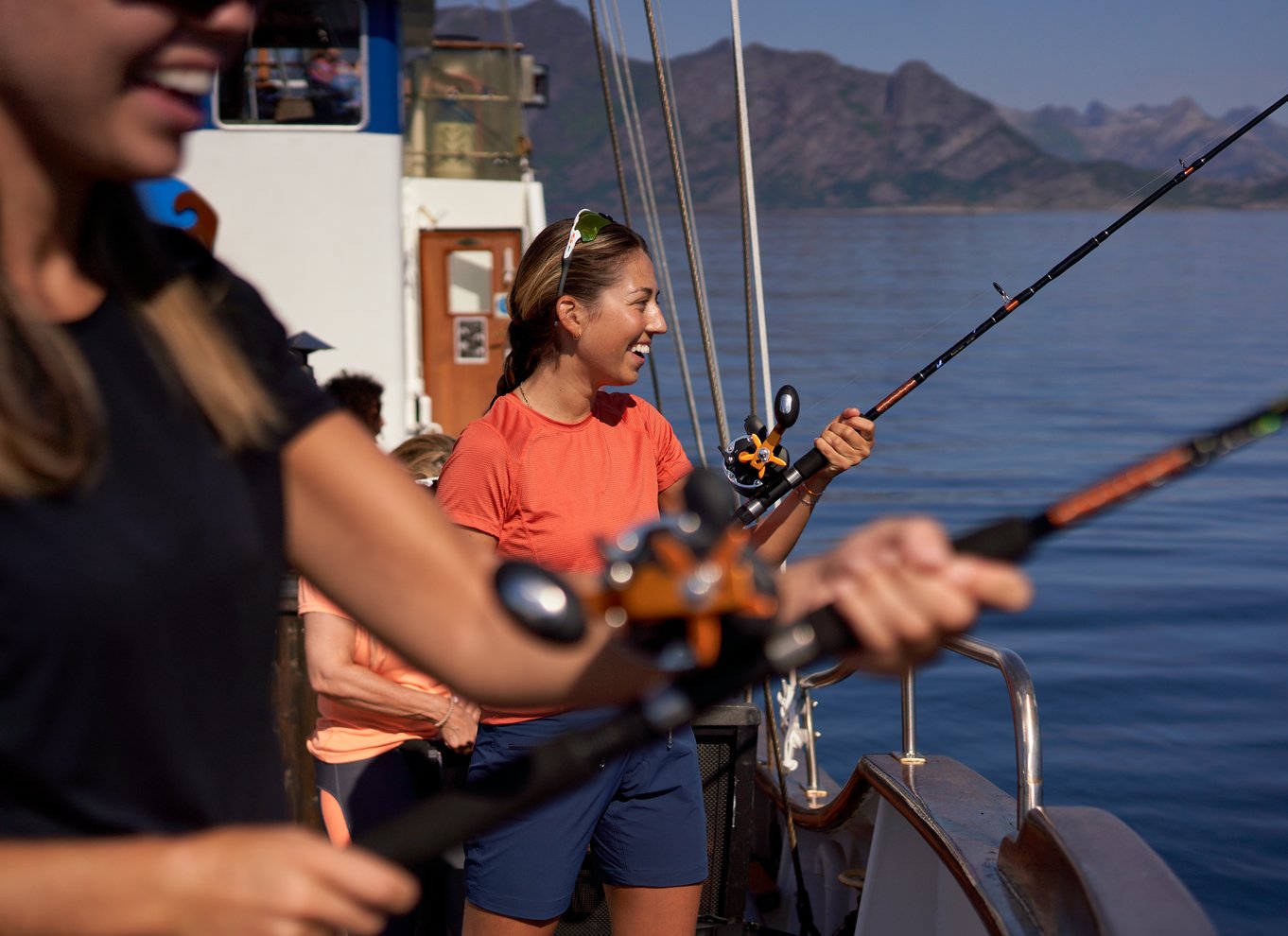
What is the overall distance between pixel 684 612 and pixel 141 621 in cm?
41

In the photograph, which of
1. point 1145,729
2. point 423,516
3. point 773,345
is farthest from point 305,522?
point 773,345

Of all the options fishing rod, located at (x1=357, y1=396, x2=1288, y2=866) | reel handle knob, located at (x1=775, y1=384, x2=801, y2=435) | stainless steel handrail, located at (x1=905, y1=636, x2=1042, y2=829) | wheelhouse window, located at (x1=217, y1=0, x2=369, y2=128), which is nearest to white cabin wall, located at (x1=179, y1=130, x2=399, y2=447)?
wheelhouse window, located at (x1=217, y1=0, x2=369, y2=128)

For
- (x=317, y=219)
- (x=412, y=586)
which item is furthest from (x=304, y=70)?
(x=412, y=586)

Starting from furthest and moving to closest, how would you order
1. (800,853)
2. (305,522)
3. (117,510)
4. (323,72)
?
(323,72) → (800,853) → (305,522) → (117,510)

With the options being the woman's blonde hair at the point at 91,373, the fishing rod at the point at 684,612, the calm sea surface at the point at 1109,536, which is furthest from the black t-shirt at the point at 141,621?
the calm sea surface at the point at 1109,536

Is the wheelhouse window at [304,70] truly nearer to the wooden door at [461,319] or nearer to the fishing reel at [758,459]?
the wooden door at [461,319]

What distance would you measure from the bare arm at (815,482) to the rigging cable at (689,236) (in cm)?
59

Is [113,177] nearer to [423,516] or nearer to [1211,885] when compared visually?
[423,516]

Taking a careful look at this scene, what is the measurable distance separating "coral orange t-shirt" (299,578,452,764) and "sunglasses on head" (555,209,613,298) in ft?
3.23

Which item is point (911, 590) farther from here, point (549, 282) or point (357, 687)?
point (357, 687)

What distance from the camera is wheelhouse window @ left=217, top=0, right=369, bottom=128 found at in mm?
8289

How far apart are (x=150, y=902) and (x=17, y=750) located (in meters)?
0.17

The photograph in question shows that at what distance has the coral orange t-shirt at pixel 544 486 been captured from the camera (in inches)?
110

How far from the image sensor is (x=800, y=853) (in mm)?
4609
